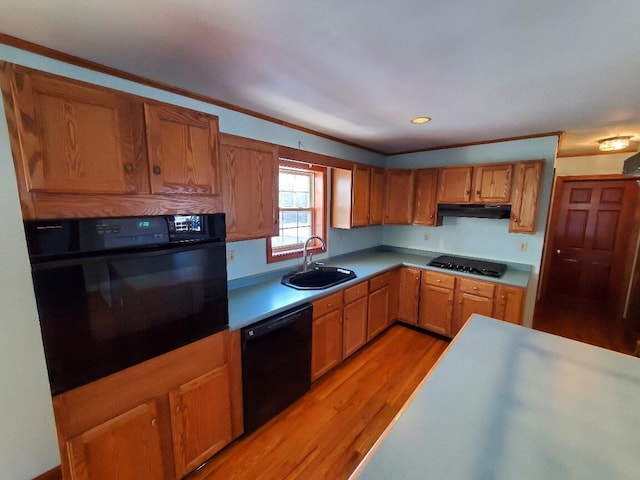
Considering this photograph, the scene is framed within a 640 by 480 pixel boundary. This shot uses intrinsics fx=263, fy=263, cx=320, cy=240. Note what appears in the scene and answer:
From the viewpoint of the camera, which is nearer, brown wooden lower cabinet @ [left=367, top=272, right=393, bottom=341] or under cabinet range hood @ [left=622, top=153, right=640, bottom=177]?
under cabinet range hood @ [left=622, top=153, right=640, bottom=177]

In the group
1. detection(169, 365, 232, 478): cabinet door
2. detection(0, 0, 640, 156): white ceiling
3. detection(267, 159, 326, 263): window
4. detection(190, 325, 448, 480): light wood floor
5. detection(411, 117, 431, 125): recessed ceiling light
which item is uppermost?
detection(411, 117, 431, 125): recessed ceiling light

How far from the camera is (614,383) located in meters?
1.07

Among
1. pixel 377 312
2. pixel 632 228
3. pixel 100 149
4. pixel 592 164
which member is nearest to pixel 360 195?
pixel 377 312

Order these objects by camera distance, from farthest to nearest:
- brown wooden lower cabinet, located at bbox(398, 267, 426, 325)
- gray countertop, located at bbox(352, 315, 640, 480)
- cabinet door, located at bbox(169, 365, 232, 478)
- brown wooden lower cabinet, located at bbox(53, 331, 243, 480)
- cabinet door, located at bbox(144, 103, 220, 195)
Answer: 1. brown wooden lower cabinet, located at bbox(398, 267, 426, 325)
2. cabinet door, located at bbox(169, 365, 232, 478)
3. cabinet door, located at bbox(144, 103, 220, 195)
4. brown wooden lower cabinet, located at bbox(53, 331, 243, 480)
5. gray countertop, located at bbox(352, 315, 640, 480)

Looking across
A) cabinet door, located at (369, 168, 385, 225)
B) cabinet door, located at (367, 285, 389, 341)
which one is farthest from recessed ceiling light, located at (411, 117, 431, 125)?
cabinet door, located at (367, 285, 389, 341)

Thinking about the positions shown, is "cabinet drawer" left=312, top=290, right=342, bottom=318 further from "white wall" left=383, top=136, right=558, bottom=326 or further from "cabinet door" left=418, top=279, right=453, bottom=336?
"white wall" left=383, top=136, right=558, bottom=326

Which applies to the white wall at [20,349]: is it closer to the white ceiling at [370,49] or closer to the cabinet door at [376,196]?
the white ceiling at [370,49]

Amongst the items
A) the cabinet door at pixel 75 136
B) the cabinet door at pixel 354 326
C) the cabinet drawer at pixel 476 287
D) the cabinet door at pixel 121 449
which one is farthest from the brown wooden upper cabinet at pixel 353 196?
the cabinet door at pixel 121 449

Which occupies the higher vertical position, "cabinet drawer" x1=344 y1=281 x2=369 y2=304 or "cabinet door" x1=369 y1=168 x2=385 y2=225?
"cabinet door" x1=369 y1=168 x2=385 y2=225

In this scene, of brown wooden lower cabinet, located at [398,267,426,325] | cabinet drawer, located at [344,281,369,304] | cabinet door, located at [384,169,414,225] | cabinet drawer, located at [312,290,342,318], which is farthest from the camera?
cabinet door, located at [384,169,414,225]

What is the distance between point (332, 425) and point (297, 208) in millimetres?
2009

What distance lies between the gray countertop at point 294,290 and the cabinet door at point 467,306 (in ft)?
0.76

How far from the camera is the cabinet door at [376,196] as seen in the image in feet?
11.1

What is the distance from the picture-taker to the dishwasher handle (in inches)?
68.4
